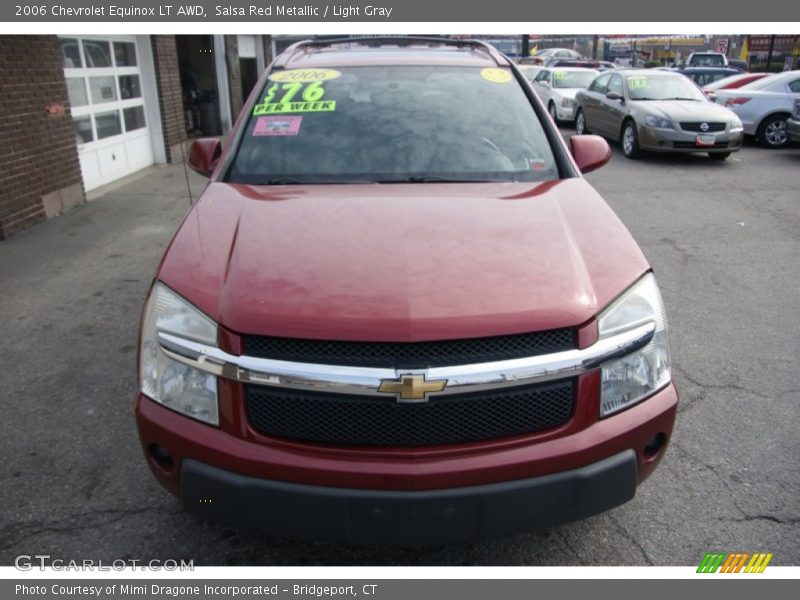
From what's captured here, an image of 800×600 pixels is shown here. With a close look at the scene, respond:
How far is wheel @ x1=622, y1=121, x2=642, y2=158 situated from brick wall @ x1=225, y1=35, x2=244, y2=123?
8545 millimetres

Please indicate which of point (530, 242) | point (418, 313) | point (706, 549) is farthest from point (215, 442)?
point (706, 549)

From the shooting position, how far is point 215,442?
206cm

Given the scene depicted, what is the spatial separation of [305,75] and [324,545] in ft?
8.26

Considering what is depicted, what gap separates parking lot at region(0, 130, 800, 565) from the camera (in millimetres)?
2545

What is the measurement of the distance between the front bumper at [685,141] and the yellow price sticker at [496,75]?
8475 mm

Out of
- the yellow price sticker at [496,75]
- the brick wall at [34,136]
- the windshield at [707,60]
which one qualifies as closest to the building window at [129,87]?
the brick wall at [34,136]

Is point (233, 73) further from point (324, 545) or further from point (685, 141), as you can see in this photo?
point (324, 545)

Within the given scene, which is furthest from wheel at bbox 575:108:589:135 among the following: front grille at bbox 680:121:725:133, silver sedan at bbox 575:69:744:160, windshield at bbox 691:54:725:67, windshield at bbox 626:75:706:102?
windshield at bbox 691:54:725:67

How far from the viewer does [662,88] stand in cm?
1212

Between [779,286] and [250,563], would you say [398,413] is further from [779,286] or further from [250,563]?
[779,286]

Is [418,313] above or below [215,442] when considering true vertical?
above

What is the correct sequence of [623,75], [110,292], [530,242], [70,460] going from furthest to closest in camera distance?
1. [623,75]
2. [110,292]
3. [70,460]
4. [530,242]

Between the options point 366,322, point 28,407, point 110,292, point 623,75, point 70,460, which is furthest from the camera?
point 623,75

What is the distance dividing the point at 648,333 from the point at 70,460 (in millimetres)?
2716
